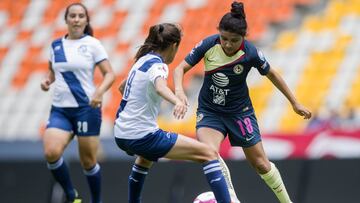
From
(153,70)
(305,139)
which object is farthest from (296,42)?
(153,70)

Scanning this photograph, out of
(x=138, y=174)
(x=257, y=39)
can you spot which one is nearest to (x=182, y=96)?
(x=138, y=174)

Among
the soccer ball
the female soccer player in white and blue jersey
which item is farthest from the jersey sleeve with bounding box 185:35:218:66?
the soccer ball

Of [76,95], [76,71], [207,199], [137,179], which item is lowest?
[207,199]

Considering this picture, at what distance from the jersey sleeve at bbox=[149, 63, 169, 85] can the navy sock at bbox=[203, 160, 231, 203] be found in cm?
85

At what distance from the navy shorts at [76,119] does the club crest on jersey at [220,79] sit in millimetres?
1680

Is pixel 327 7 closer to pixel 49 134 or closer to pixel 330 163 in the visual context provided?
pixel 330 163

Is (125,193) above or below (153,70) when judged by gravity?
below

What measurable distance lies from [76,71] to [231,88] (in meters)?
1.81

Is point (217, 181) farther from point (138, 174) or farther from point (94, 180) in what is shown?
point (94, 180)

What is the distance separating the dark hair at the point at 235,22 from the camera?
25.3 ft

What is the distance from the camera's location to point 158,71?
737 centimetres

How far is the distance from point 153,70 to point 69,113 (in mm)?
2017

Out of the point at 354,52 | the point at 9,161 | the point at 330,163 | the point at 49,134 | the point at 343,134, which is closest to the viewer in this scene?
the point at 49,134

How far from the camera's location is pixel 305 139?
38.6 feet
